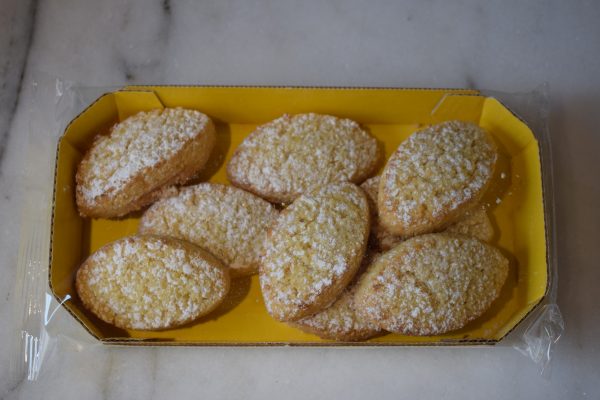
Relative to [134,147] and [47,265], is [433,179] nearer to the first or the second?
[134,147]

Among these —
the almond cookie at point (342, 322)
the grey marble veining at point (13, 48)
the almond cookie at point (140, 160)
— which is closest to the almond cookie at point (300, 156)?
the almond cookie at point (140, 160)

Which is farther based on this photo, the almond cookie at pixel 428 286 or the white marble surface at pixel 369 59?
the white marble surface at pixel 369 59

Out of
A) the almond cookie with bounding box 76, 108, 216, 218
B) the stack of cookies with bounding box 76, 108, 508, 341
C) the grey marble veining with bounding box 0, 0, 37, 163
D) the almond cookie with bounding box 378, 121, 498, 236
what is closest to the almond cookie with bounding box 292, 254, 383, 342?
the stack of cookies with bounding box 76, 108, 508, 341

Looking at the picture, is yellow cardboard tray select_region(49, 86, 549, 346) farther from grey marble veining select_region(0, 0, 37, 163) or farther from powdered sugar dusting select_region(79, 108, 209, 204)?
grey marble veining select_region(0, 0, 37, 163)

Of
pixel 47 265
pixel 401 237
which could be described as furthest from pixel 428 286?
pixel 47 265

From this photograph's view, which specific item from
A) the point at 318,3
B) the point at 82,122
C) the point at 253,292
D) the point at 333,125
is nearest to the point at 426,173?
the point at 333,125

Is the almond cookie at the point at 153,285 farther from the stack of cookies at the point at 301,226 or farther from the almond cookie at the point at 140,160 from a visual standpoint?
the almond cookie at the point at 140,160

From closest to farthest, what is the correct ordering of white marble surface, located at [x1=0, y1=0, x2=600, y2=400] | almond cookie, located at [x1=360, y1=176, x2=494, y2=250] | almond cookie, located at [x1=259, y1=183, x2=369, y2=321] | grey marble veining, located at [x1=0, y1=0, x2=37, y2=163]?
almond cookie, located at [x1=259, y1=183, x2=369, y2=321] < almond cookie, located at [x1=360, y1=176, x2=494, y2=250] < white marble surface, located at [x1=0, y1=0, x2=600, y2=400] < grey marble veining, located at [x1=0, y1=0, x2=37, y2=163]
